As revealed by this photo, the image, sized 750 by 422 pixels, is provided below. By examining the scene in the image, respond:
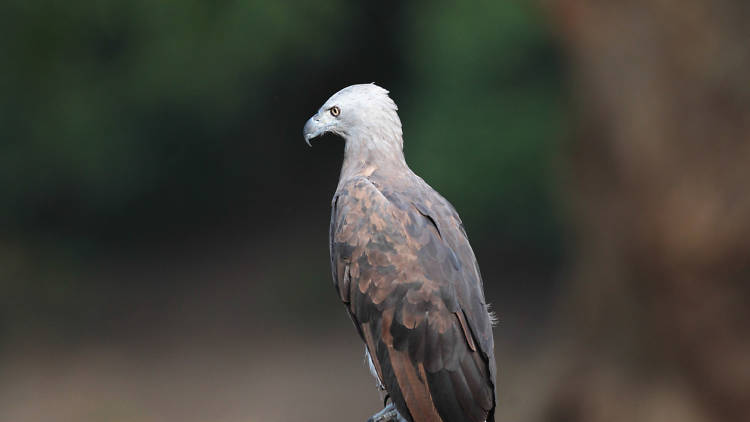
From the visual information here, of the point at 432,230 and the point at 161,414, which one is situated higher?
the point at 432,230

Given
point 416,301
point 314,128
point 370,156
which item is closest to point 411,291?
point 416,301

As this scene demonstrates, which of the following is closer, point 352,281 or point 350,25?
point 352,281

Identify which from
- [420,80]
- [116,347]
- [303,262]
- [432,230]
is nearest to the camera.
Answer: [432,230]

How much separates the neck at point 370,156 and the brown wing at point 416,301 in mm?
69

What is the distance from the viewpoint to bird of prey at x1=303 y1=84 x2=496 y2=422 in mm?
2172

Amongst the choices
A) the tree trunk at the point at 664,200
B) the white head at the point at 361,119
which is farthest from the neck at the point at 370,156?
the tree trunk at the point at 664,200

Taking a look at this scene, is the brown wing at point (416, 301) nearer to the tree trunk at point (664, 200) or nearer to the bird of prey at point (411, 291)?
the bird of prey at point (411, 291)

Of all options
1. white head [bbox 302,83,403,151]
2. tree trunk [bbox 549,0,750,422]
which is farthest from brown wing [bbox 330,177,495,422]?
tree trunk [bbox 549,0,750,422]

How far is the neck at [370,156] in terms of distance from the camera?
2.35 meters

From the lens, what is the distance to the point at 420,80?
500cm

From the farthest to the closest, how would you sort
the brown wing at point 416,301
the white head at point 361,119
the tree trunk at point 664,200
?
the tree trunk at point 664,200
the white head at point 361,119
the brown wing at point 416,301

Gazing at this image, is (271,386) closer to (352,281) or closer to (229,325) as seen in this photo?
(229,325)

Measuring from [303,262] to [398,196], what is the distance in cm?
359

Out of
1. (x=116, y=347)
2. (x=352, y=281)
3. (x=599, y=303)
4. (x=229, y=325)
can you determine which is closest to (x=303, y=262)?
(x=229, y=325)
